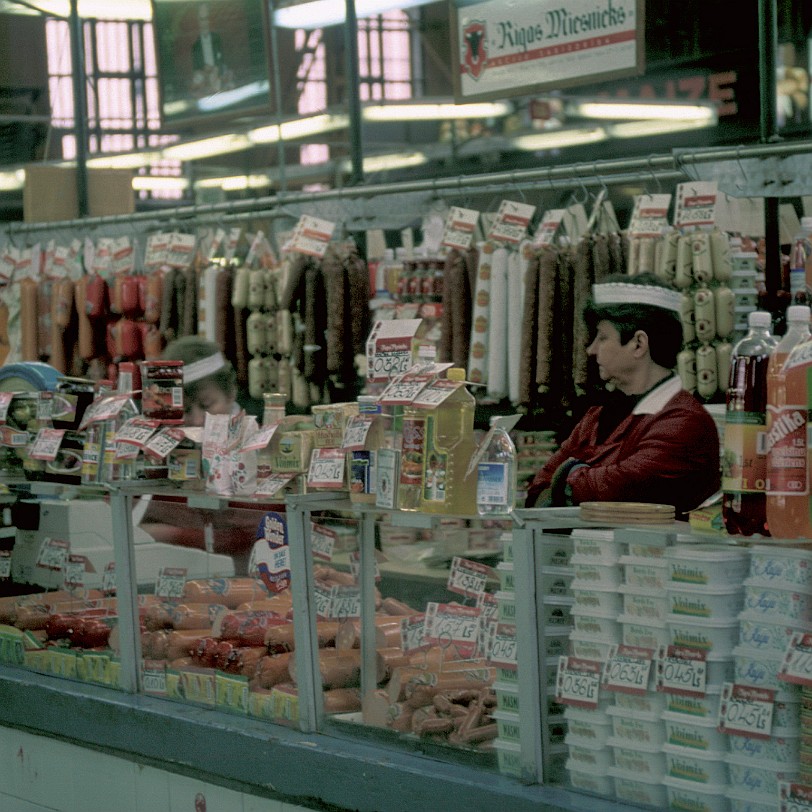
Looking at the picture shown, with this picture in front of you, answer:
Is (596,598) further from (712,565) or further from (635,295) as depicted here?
(635,295)

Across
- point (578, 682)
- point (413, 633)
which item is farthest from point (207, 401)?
point (578, 682)

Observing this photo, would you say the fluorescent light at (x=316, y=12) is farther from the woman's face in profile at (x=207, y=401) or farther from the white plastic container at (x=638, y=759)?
the white plastic container at (x=638, y=759)

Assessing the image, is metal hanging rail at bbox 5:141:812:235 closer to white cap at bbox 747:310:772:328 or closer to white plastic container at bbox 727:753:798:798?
white cap at bbox 747:310:772:328

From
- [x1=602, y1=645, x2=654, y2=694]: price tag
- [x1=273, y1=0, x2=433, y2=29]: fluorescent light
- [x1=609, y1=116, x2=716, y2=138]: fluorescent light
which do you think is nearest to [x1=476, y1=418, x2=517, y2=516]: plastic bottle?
[x1=602, y1=645, x2=654, y2=694]: price tag

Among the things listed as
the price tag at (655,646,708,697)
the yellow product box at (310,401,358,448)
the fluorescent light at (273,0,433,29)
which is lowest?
the price tag at (655,646,708,697)

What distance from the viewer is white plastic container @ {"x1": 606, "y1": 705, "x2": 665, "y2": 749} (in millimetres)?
2559

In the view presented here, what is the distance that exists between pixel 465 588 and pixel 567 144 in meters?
7.65

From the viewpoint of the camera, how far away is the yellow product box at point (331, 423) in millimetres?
3273

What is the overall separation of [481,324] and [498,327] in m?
0.10

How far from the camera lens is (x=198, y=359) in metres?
5.51

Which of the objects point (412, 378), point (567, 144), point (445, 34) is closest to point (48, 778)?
point (412, 378)

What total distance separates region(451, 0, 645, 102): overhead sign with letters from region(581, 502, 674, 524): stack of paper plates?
11.2 feet

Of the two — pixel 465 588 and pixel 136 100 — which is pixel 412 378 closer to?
pixel 465 588

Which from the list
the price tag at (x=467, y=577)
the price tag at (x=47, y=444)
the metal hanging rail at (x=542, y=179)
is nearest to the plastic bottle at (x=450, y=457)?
the price tag at (x=467, y=577)
